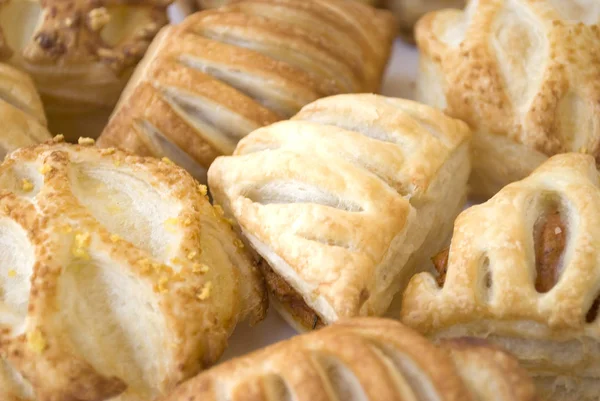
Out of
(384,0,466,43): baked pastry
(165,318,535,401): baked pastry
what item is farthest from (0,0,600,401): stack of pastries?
(384,0,466,43): baked pastry

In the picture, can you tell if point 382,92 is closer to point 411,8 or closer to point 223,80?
point 411,8

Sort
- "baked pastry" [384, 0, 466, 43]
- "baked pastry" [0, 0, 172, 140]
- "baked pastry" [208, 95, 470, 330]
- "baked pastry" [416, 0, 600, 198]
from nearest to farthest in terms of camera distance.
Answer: "baked pastry" [208, 95, 470, 330], "baked pastry" [416, 0, 600, 198], "baked pastry" [0, 0, 172, 140], "baked pastry" [384, 0, 466, 43]

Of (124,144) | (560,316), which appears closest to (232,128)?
(124,144)

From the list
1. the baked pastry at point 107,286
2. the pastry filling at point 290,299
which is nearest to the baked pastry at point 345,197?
the pastry filling at point 290,299

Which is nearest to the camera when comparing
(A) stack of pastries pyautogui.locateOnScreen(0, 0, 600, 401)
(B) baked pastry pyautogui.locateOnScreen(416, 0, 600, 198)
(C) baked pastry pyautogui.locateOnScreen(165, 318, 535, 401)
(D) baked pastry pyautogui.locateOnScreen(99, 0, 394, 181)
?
(C) baked pastry pyautogui.locateOnScreen(165, 318, 535, 401)

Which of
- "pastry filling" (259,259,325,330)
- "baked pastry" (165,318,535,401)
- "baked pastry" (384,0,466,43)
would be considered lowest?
"pastry filling" (259,259,325,330)

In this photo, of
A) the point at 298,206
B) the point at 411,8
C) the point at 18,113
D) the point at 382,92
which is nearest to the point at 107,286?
the point at 298,206

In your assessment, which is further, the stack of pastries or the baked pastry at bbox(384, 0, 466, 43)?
the baked pastry at bbox(384, 0, 466, 43)

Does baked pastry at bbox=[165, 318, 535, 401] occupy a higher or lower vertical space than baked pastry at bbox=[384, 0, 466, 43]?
lower

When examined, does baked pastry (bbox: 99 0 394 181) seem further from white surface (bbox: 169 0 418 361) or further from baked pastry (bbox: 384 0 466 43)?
baked pastry (bbox: 384 0 466 43)
